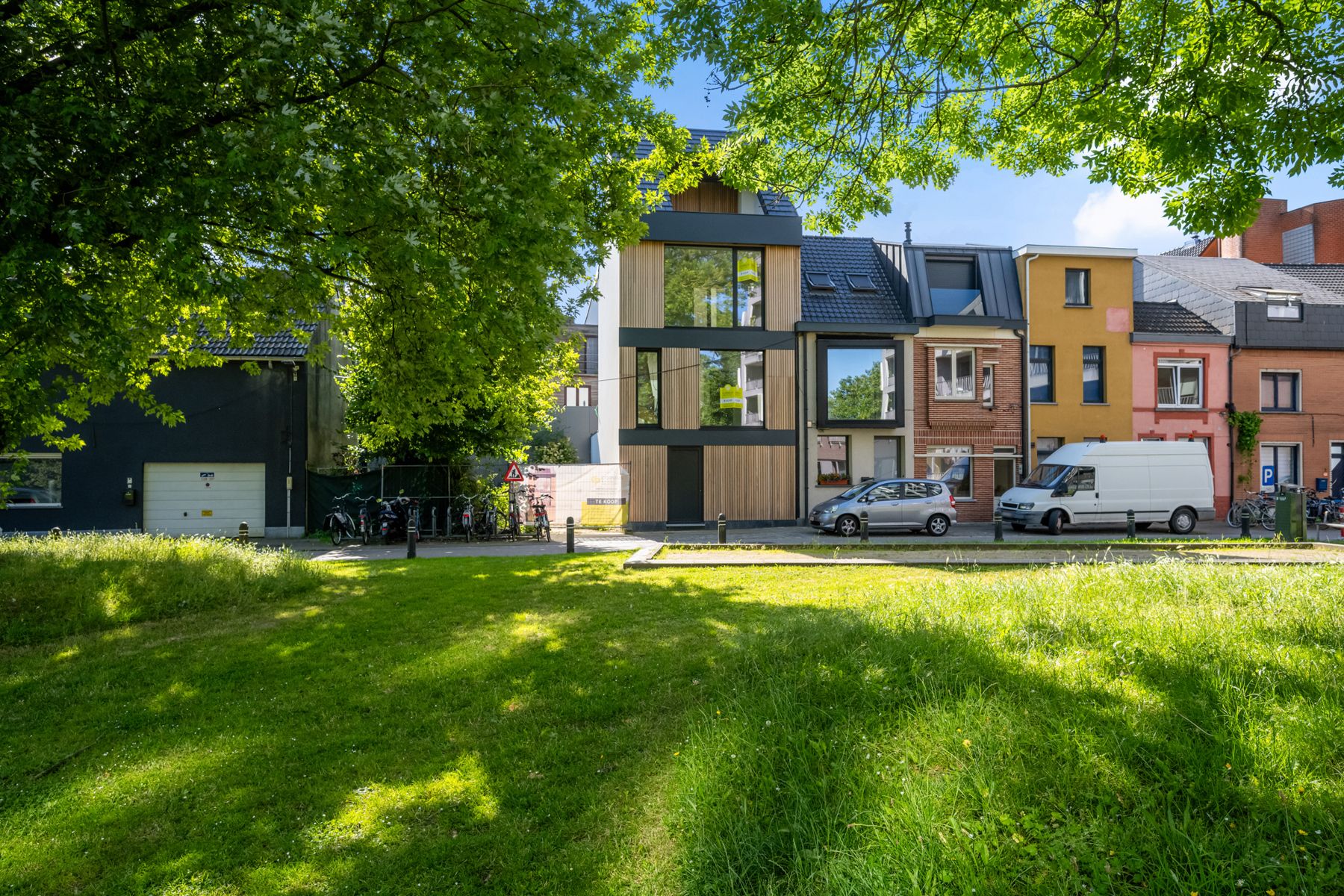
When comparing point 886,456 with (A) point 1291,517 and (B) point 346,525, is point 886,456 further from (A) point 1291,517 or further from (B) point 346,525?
(B) point 346,525

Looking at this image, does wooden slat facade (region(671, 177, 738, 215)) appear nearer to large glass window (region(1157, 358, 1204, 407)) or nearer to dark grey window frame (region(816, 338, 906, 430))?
dark grey window frame (region(816, 338, 906, 430))

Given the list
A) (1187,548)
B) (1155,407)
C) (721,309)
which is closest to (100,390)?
(721,309)

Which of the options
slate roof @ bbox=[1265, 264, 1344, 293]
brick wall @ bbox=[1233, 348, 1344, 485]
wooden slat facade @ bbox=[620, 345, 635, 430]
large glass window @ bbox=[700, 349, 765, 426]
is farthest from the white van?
slate roof @ bbox=[1265, 264, 1344, 293]

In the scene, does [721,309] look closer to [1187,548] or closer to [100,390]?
[1187,548]

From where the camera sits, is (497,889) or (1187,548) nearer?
(497,889)

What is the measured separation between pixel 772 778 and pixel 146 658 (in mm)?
6253

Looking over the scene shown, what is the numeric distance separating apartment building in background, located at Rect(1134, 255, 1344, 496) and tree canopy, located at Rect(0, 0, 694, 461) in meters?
26.6

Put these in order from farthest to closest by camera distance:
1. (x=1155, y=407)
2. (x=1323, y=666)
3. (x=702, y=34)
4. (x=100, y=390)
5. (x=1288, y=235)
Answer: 1. (x=1288, y=235)
2. (x=1155, y=407)
3. (x=100, y=390)
4. (x=702, y=34)
5. (x=1323, y=666)

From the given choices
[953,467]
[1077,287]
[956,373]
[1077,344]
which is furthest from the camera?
[1077,287]

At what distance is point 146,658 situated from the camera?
260 inches

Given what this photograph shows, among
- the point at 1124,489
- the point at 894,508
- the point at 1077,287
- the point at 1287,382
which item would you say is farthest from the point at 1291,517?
the point at 1287,382

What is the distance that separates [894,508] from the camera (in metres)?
20.2

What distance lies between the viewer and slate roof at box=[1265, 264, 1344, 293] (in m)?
27.8

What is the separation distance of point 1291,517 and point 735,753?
774 inches
